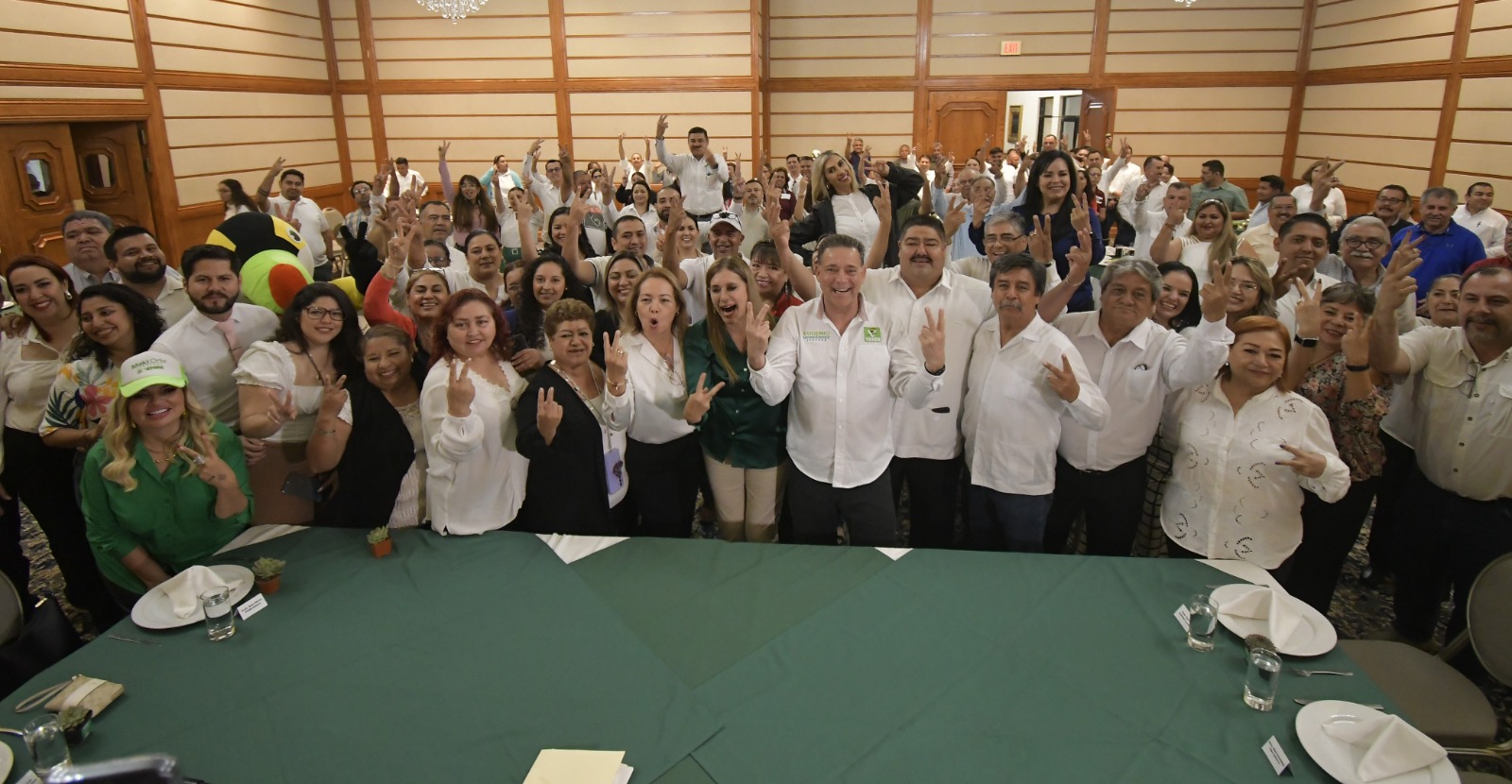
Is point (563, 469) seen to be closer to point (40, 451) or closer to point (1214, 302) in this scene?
point (40, 451)

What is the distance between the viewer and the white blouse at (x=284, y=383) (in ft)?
10.3

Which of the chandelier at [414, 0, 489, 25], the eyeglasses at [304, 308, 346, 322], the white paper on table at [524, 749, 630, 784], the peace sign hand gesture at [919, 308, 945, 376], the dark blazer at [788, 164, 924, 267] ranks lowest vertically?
the white paper on table at [524, 749, 630, 784]

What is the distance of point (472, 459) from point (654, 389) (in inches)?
31.4

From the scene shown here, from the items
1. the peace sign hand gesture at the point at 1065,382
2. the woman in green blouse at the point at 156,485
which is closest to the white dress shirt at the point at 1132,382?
the peace sign hand gesture at the point at 1065,382

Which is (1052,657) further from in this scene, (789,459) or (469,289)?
(469,289)

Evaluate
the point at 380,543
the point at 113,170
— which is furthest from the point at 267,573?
the point at 113,170

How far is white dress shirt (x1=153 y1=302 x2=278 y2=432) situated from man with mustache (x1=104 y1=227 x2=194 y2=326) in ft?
2.56

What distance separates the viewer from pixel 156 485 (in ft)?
8.86

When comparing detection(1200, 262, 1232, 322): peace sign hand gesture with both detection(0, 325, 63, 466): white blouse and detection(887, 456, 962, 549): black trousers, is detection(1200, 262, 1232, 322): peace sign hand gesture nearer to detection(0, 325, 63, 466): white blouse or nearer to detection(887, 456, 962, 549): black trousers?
detection(887, 456, 962, 549): black trousers

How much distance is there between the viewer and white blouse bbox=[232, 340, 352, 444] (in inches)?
123

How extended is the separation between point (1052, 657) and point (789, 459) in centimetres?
143

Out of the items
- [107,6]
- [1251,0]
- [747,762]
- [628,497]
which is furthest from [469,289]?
[1251,0]

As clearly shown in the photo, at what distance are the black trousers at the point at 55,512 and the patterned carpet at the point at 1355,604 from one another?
23cm

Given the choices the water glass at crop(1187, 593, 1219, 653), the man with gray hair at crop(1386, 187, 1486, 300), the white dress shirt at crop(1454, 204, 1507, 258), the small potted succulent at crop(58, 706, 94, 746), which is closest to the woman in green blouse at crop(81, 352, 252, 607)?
the small potted succulent at crop(58, 706, 94, 746)
